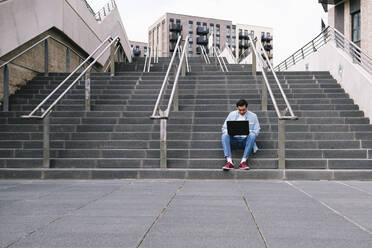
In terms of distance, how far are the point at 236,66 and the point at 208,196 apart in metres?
11.0

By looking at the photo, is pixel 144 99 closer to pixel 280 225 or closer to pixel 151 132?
pixel 151 132

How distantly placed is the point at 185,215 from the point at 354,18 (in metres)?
18.1

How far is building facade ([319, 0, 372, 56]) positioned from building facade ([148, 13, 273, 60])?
185 feet

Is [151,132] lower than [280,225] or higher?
higher

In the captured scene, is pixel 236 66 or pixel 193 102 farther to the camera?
pixel 236 66

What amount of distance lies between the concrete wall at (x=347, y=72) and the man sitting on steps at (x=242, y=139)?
2.94 meters

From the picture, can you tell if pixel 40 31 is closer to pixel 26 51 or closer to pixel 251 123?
pixel 26 51

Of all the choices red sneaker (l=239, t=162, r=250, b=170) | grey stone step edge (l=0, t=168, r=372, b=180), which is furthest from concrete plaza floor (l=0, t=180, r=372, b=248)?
red sneaker (l=239, t=162, r=250, b=170)

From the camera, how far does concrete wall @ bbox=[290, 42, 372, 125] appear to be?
8.22 m

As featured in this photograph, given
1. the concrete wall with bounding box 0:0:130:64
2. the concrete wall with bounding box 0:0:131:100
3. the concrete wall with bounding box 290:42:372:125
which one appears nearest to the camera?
the concrete wall with bounding box 290:42:372:125

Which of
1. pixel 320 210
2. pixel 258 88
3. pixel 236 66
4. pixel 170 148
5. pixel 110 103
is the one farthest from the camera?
pixel 236 66

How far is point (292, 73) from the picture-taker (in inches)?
429

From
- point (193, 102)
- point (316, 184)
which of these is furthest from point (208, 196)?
point (193, 102)

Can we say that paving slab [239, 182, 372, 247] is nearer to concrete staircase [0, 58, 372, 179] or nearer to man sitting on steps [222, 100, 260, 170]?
man sitting on steps [222, 100, 260, 170]
